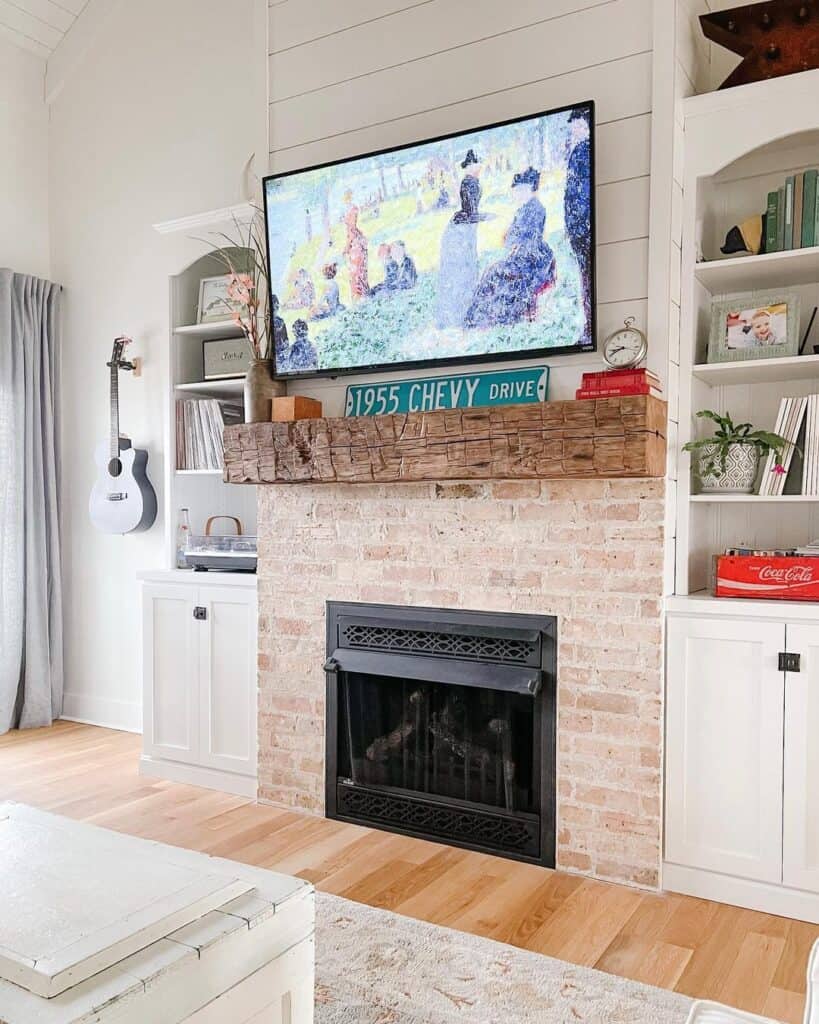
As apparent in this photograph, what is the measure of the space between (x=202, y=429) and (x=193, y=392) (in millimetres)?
261

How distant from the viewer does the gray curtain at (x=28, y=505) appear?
435cm

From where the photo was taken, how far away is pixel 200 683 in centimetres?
351

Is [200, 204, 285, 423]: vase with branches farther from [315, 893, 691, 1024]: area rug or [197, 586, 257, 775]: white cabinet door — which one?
[315, 893, 691, 1024]: area rug

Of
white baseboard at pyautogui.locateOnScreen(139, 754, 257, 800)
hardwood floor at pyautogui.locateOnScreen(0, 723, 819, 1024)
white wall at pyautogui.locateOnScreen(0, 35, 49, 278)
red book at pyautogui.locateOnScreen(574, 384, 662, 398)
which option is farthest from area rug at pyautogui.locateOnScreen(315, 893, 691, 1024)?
white wall at pyautogui.locateOnScreen(0, 35, 49, 278)

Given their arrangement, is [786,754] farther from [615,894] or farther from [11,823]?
[11,823]

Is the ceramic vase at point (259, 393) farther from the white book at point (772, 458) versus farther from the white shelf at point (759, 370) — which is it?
the white book at point (772, 458)

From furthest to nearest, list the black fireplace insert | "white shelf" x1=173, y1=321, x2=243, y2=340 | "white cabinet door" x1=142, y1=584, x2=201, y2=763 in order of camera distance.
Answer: "white shelf" x1=173, y1=321, x2=243, y2=340 → "white cabinet door" x1=142, y1=584, x2=201, y2=763 → the black fireplace insert

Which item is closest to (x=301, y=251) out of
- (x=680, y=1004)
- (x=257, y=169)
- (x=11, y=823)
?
(x=257, y=169)

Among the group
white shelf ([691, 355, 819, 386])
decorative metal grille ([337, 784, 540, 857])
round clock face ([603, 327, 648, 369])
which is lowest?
decorative metal grille ([337, 784, 540, 857])

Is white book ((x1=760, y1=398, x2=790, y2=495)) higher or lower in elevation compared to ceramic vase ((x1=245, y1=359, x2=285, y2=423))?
lower

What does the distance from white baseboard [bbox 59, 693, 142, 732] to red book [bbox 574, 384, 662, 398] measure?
2.89 meters

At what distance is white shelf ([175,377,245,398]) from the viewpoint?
3.89 metres

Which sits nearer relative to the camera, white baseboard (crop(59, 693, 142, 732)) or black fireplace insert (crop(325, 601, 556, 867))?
black fireplace insert (crop(325, 601, 556, 867))

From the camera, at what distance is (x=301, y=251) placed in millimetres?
3133
